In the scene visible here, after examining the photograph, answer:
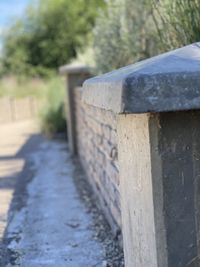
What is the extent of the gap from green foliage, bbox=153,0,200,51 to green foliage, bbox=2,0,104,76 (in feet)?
71.3

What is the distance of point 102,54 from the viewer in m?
7.85

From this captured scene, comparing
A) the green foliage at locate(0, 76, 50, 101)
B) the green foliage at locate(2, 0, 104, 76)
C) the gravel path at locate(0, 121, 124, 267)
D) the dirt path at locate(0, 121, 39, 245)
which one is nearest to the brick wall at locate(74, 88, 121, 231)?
the gravel path at locate(0, 121, 124, 267)

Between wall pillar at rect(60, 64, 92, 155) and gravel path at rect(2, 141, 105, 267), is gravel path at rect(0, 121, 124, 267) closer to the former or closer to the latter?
gravel path at rect(2, 141, 105, 267)

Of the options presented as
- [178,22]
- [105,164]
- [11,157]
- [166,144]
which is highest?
[178,22]

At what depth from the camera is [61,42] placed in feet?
90.2

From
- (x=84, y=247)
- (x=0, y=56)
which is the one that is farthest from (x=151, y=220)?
(x=0, y=56)

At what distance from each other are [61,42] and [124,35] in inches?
820

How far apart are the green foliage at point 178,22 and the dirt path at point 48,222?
7.32 feet

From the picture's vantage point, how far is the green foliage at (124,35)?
6906mm

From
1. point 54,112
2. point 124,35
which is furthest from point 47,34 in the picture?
point 124,35

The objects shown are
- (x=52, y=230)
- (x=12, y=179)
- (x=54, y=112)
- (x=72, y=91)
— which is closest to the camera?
(x=52, y=230)

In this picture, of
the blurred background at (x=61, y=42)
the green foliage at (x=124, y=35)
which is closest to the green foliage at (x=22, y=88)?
the blurred background at (x=61, y=42)

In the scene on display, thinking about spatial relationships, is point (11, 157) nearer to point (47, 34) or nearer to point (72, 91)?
point (72, 91)

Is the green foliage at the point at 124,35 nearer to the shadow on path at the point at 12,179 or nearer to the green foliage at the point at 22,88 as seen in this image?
the shadow on path at the point at 12,179
